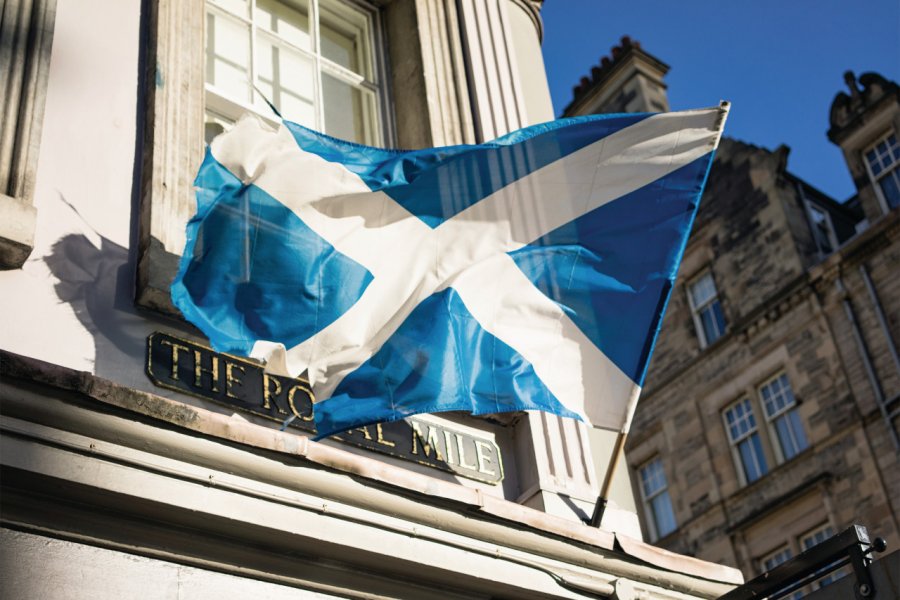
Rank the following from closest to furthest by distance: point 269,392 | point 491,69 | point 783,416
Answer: point 269,392 → point 491,69 → point 783,416

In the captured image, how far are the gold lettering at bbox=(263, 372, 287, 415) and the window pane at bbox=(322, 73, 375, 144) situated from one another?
8.52ft

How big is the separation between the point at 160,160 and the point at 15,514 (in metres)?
2.34

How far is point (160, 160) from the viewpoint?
643 centimetres

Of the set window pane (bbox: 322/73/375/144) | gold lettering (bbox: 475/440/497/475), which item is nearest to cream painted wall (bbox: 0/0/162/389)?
window pane (bbox: 322/73/375/144)

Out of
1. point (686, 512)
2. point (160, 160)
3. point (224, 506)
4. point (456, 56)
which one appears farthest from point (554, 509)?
Answer: point (686, 512)

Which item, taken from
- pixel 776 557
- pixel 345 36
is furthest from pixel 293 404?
pixel 776 557

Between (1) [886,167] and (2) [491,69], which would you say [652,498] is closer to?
(1) [886,167]

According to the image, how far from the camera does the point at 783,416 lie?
24812 mm

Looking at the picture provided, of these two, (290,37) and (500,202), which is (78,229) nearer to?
(500,202)

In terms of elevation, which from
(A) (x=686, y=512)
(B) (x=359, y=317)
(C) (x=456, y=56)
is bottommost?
(B) (x=359, y=317)

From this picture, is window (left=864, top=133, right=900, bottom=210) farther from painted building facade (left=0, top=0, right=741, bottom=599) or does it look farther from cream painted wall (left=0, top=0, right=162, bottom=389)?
cream painted wall (left=0, top=0, right=162, bottom=389)

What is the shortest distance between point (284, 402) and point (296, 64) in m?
3.18

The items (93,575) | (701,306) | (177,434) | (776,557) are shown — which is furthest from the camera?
(701,306)

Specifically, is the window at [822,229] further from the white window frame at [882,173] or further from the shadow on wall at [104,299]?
the shadow on wall at [104,299]
